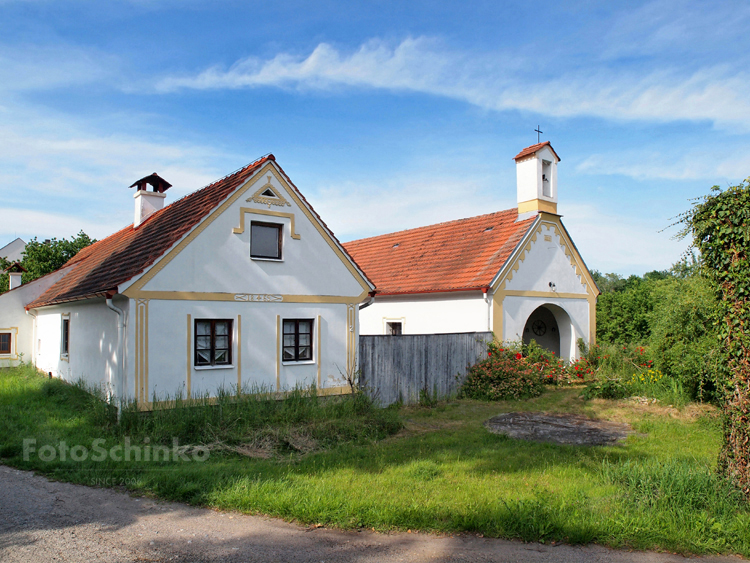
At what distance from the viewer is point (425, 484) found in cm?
733

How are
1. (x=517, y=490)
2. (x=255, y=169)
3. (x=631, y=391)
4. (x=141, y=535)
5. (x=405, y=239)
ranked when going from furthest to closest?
(x=405, y=239), (x=631, y=391), (x=255, y=169), (x=517, y=490), (x=141, y=535)

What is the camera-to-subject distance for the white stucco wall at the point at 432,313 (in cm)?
1761

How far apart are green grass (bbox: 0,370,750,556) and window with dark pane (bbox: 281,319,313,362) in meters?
1.51

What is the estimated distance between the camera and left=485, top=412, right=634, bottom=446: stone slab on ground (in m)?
10.5

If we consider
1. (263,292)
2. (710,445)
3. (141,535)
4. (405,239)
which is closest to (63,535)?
(141,535)

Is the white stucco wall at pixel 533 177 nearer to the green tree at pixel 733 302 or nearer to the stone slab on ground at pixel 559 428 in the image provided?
the stone slab on ground at pixel 559 428

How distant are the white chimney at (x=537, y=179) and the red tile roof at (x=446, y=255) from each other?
67 cm

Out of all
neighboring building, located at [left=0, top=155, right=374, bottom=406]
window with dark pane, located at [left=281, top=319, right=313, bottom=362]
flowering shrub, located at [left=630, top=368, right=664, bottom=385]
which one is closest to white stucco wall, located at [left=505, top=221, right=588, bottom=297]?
flowering shrub, located at [left=630, top=368, right=664, bottom=385]

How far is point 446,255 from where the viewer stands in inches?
811

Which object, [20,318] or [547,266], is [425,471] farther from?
[20,318]

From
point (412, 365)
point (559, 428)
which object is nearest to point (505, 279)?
point (412, 365)

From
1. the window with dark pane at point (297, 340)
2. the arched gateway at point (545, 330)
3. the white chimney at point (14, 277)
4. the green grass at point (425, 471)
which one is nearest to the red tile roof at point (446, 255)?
the arched gateway at point (545, 330)

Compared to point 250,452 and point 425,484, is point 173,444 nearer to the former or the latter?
point 250,452

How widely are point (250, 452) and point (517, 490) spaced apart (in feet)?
14.8
